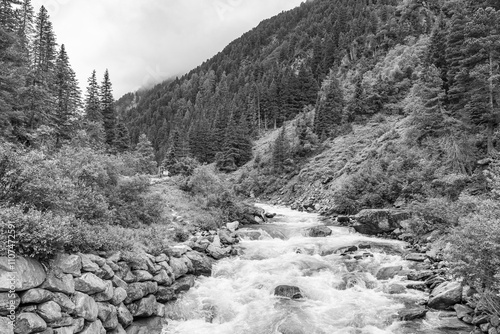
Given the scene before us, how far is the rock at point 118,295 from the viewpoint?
35.1ft

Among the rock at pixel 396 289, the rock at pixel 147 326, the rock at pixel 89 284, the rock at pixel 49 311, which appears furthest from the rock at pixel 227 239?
the rock at pixel 49 311

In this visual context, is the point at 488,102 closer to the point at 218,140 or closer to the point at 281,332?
the point at 281,332

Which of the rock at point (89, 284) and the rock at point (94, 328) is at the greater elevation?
the rock at point (89, 284)

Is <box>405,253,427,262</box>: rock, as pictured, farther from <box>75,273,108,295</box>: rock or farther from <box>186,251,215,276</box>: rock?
<box>75,273,108,295</box>: rock

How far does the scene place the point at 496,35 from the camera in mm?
23234

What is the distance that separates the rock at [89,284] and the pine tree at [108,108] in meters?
49.8

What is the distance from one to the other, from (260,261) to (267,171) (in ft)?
126

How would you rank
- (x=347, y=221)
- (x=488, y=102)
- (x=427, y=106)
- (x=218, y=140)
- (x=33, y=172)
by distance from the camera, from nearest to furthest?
1. (x=33, y=172)
2. (x=488, y=102)
3. (x=427, y=106)
4. (x=347, y=221)
5. (x=218, y=140)

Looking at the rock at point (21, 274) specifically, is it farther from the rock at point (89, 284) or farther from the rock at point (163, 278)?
the rock at point (163, 278)

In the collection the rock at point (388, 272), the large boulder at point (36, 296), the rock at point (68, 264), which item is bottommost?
the rock at point (388, 272)

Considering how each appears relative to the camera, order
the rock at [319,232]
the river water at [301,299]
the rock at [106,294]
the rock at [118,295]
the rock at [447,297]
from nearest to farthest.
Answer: the rock at [106,294]
the rock at [118,295]
the river water at [301,299]
the rock at [447,297]
the rock at [319,232]

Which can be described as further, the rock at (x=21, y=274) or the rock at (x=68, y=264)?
the rock at (x=68, y=264)

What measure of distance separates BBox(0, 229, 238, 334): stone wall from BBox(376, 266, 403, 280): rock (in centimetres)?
959

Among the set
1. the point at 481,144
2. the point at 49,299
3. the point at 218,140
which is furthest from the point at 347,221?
the point at 218,140
